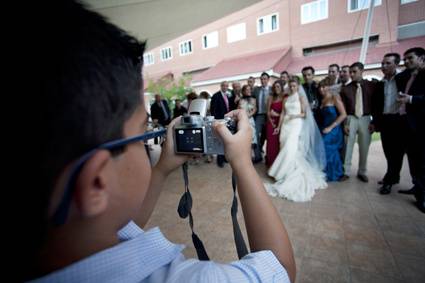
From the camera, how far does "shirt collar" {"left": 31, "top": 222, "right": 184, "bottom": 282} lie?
1.25 ft

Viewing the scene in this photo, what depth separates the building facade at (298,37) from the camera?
874cm

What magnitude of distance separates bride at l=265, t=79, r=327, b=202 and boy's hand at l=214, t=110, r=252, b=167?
2.73 m

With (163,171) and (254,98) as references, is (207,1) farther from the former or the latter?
(163,171)

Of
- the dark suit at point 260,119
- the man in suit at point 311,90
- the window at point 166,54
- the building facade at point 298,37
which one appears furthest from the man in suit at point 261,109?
the window at point 166,54

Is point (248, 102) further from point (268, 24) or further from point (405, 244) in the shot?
point (268, 24)

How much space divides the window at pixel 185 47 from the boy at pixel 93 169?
1657cm

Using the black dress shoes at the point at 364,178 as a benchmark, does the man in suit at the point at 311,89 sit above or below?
above

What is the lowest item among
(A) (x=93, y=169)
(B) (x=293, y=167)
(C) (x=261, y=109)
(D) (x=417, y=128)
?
(B) (x=293, y=167)

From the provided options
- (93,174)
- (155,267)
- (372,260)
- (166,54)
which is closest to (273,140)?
(372,260)

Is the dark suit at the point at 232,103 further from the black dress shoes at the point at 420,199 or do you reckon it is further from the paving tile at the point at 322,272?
the paving tile at the point at 322,272

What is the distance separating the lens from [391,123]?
111 inches

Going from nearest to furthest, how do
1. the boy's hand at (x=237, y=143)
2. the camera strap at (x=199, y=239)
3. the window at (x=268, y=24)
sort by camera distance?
the boy's hand at (x=237, y=143), the camera strap at (x=199, y=239), the window at (x=268, y=24)

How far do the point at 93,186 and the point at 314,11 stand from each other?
41.0 ft

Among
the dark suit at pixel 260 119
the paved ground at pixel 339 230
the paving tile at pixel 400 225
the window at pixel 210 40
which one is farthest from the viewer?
the window at pixel 210 40
